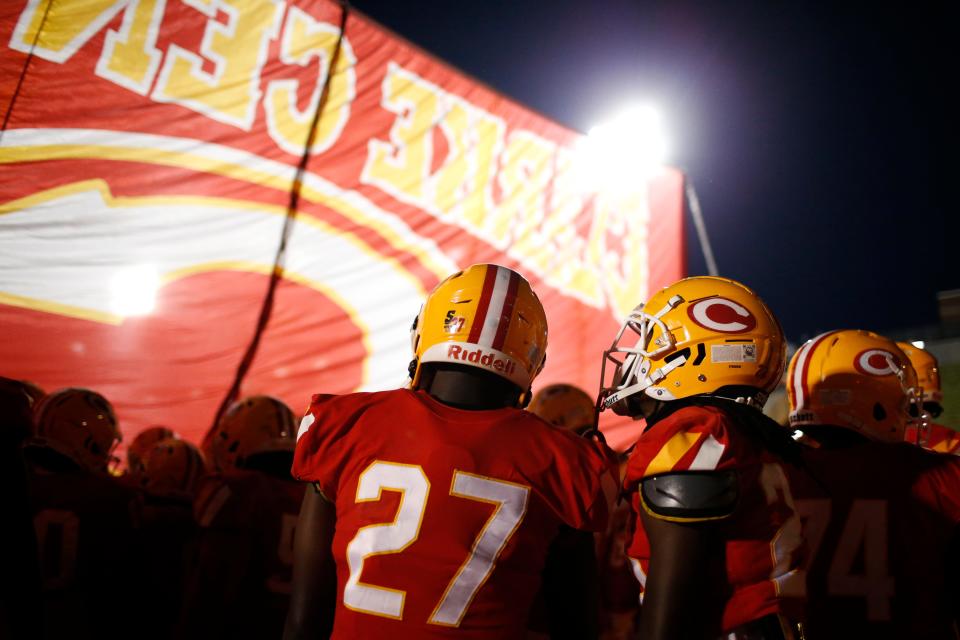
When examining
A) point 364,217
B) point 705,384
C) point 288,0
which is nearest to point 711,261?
point 364,217

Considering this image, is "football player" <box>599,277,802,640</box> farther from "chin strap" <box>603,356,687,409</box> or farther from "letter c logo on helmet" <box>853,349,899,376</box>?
"letter c logo on helmet" <box>853,349,899,376</box>

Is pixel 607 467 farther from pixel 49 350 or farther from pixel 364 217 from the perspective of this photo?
pixel 364 217

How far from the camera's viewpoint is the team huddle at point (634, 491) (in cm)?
168

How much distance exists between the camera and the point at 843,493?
7.95ft

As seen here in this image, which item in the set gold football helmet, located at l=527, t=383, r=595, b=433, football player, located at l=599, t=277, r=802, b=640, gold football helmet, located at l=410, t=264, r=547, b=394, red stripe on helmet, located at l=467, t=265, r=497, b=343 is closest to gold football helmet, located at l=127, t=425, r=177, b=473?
gold football helmet, located at l=527, t=383, r=595, b=433

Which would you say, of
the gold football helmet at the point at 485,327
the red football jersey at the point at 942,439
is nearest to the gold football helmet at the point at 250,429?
the gold football helmet at the point at 485,327

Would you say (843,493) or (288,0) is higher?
(288,0)

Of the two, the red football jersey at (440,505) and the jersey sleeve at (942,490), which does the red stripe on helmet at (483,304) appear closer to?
the red football jersey at (440,505)

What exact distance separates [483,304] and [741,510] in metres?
0.94

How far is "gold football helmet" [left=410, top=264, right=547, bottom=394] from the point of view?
6.83ft

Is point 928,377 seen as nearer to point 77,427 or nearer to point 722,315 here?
point 722,315

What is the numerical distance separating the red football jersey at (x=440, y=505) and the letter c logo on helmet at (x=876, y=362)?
62.1 inches

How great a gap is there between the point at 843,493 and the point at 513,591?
1366 millimetres

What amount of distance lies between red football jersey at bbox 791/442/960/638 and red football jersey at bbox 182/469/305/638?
8.48ft
